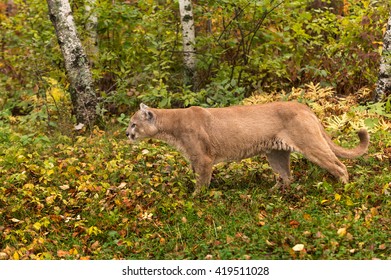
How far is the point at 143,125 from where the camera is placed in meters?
8.90

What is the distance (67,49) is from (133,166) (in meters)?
3.15

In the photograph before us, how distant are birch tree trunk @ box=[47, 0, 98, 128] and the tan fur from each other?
106 inches

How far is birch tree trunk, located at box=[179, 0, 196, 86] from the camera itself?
38.6 ft

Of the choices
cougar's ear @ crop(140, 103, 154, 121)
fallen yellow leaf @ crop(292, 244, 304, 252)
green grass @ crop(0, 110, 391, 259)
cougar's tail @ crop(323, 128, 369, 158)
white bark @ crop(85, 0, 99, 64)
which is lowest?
green grass @ crop(0, 110, 391, 259)

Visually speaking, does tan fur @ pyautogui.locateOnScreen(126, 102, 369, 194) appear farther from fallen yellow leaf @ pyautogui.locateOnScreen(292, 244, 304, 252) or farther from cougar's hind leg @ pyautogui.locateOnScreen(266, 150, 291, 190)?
fallen yellow leaf @ pyautogui.locateOnScreen(292, 244, 304, 252)

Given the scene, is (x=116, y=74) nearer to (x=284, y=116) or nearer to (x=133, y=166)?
(x=133, y=166)

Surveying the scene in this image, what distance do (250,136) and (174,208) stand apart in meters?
1.60

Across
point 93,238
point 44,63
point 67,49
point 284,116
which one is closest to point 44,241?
point 93,238

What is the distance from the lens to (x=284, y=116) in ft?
27.1

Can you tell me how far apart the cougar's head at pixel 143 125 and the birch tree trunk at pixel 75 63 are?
222cm

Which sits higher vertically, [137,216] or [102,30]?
[102,30]

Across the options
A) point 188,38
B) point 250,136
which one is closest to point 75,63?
point 188,38

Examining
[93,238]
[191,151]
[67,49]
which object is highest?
[67,49]

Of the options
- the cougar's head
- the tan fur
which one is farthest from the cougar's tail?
the cougar's head
